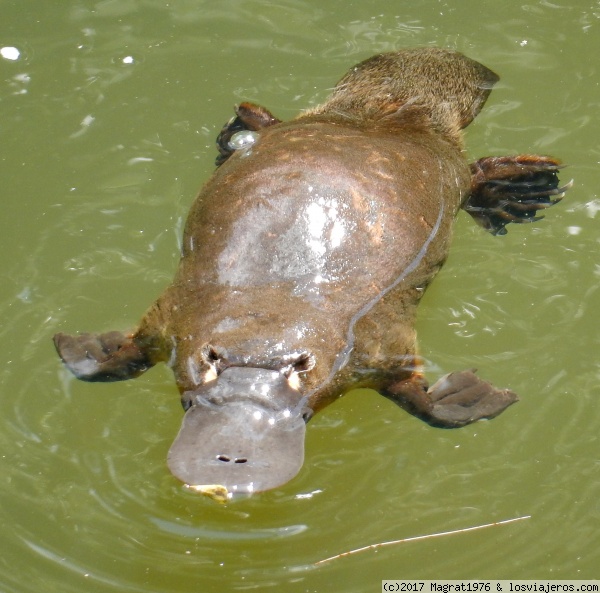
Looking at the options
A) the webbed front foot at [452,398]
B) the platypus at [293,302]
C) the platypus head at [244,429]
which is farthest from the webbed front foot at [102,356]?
the webbed front foot at [452,398]

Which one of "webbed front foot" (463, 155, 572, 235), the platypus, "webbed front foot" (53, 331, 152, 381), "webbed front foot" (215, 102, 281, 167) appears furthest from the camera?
"webbed front foot" (215, 102, 281, 167)

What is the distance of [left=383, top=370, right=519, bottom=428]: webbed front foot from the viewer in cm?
394

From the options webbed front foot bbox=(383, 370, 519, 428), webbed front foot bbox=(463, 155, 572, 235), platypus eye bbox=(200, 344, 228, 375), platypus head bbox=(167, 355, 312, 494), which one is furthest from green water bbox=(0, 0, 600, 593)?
platypus eye bbox=(200, 344, 228, 375)

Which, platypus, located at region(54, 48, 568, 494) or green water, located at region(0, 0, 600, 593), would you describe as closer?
platypus, located at region(54, 48, 568, 494)

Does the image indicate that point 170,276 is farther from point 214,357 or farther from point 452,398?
point 452,398

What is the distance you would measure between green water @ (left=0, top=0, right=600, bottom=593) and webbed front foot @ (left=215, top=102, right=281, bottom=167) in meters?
0.15

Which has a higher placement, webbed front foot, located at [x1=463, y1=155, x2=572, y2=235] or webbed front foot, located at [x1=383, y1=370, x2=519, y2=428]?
webbed front foot, located at [x1=463, y1=155, x2=572, y2=235]

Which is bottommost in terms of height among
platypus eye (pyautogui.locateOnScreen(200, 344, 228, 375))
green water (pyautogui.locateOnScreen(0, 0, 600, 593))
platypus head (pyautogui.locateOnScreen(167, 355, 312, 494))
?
green water (pyautogui.locateOnScreen(0, 0, 600, 593))

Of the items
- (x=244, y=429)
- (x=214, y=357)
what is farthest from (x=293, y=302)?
(x=244, y=429)

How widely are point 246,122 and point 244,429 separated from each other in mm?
2390

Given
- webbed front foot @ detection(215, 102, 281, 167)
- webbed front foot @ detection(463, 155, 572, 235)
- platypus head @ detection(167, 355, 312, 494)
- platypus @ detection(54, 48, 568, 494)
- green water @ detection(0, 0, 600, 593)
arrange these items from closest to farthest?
platypus head @ detection(167, 355, 312, 494)
platypus @ detection(54, 48, 568, 494)
green water @ detection(0, 0, 600, 593)
webbed front foot @ detection(463, 155, 572, 235)
webbed front foot @ detection(215, 102, 281, 167)

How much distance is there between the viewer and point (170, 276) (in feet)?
15.7

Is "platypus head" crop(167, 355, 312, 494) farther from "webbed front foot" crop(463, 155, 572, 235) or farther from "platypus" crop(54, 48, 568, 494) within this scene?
"webbed front foot" crop(463, 155, 572, 235)

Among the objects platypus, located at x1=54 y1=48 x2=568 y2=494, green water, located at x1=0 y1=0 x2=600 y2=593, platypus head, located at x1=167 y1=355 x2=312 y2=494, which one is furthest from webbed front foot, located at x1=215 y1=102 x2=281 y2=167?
platypus head, located at x1=167 y1=355 x2=312 y2=494
